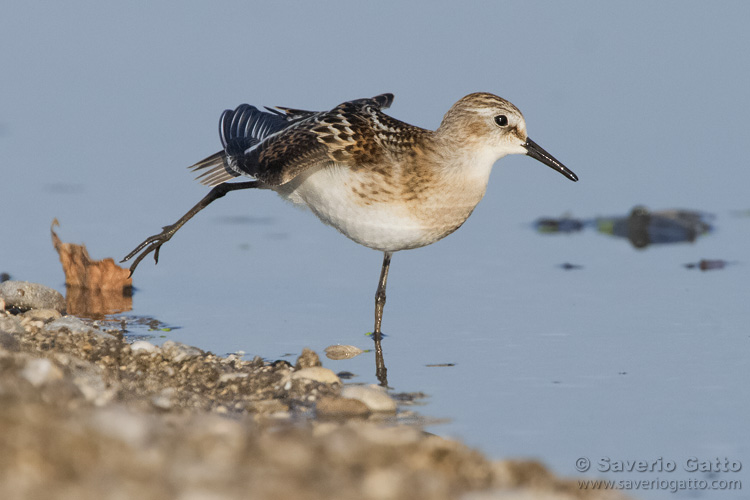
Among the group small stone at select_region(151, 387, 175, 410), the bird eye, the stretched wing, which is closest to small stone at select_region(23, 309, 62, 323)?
small stone at select_region(151, 387, 175, 410)

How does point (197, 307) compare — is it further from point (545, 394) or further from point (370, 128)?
point (545, 394)

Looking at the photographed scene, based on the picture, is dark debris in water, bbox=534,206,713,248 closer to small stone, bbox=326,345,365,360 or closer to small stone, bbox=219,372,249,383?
small stone, bbox=326,345,365,360

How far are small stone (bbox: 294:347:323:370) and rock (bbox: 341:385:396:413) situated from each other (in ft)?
1.95

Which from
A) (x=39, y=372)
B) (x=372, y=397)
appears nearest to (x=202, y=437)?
(x=39, y=372)

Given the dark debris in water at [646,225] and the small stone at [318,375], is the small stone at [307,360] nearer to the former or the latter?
the small stone at [318,375]

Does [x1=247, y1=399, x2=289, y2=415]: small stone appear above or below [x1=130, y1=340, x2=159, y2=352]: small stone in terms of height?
below

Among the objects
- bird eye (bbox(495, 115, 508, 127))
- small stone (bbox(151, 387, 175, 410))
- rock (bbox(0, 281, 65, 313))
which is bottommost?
small stone (bbox(151, 387, 175, 410))

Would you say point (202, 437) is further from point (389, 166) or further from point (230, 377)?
point (389, 166)

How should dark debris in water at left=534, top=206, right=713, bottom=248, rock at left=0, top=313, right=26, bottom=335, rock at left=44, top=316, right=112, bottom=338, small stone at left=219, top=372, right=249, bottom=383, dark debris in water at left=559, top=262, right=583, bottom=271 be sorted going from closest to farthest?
small stone at left=219, top=372, right=249, bottom=383
rock at left=0, top=313, right=26, bottom=335
rock at left=44, top=316, right=112, bottom=338
dark debris in water at left=559, top=262, right=583, bottom=271
dark debris in water at left=534, top=206, right=713, bottom=248

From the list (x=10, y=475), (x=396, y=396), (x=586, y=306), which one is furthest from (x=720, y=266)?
(x=10, y=475)

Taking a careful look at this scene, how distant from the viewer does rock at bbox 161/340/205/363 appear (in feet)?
25.7

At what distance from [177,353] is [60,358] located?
0.86m

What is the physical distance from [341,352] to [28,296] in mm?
2743

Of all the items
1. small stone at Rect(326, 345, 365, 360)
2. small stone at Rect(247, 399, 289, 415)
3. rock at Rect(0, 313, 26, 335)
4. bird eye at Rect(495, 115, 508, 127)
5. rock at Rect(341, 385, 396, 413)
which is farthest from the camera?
bird eye at Rect(495, 115, 508, 127)
